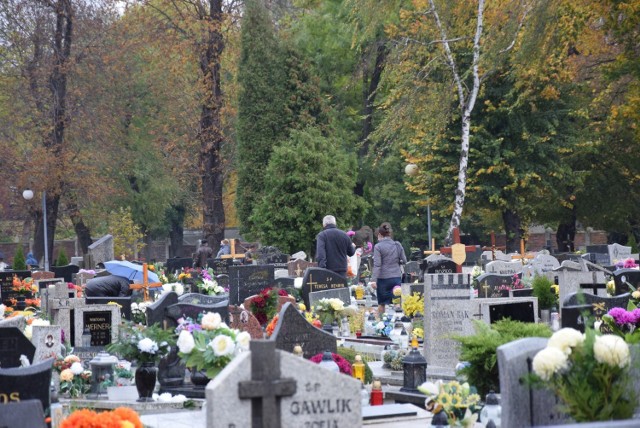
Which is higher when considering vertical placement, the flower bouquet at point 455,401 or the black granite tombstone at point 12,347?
the black granite tombstone at point 12,347

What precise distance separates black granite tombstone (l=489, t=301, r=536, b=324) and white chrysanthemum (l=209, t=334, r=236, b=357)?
409 centimetres

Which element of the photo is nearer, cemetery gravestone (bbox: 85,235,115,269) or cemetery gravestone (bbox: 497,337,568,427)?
cemetery gravestone (bbox: 497,337,568,427)

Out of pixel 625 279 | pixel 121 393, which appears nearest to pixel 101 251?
pixel 625 279

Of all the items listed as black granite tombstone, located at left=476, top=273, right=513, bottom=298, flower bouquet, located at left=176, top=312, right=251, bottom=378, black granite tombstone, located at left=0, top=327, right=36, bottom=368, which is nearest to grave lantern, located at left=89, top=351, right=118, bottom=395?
black granite tombstone, located at left=0, top=327, right=36, bottom=368

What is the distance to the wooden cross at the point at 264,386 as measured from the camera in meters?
7.05

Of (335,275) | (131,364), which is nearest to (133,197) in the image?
(335,275)

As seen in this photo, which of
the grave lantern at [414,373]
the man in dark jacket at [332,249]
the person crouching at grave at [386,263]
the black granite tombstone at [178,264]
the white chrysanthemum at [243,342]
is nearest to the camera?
the white chrysanthemum at [243,342]

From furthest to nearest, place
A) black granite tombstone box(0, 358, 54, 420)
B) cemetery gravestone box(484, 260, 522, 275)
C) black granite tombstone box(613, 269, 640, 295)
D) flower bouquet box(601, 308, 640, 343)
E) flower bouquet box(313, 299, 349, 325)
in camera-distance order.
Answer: cemetery gravestone box(484, 260, 522, 275) → black granite tombstone box(613, 269, 640, 295) → flower bouquet box(313, 299, 349, 325) → flower bouquet box(601, 308, 640, 343) → black granite tombstone box(0, 358, 54, 420)

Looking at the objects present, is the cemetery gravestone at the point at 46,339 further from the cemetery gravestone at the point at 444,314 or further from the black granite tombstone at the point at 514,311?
the black granite tombstone at the point at 514,311

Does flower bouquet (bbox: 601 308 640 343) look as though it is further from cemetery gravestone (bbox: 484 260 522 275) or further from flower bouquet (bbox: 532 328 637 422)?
cemetery gravestone (bbox: 484 260 522 275)

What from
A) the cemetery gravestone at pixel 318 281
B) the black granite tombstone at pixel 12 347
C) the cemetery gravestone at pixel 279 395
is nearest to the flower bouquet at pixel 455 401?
the cemetery gravestone at pixel 279 395

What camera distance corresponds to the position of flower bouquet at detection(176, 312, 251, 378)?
33.3ft

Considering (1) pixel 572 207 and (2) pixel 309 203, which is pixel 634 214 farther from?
(2) pixel 309 203

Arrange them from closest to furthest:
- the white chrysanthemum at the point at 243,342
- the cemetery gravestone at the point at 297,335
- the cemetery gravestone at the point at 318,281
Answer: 1. the white chrysanthemum at the point at 243,342
2. the cemetery gravestone at the point at 297,335
3. the cemetery gravestone at the point at 318,281
